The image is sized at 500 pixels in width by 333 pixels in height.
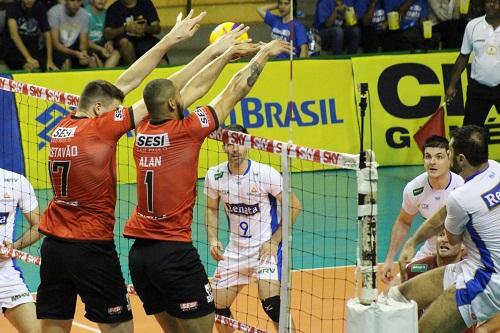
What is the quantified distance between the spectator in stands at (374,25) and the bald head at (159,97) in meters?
12.7

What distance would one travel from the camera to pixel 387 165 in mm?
18859

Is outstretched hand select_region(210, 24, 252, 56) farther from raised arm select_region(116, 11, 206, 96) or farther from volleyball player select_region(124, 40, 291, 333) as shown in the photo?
volleyball player select_region(124, 40, 291, 333)

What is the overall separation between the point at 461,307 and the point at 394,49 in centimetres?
1219

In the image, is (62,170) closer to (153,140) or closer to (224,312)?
(153,140)

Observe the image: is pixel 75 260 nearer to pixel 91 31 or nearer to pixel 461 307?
pixel 461 307

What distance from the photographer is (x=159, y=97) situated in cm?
834

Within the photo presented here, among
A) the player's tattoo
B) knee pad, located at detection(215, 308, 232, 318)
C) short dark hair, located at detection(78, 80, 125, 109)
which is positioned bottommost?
knee pad, located at detection(215, 308, 232, 318)

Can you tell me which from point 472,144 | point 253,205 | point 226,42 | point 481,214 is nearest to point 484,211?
point 481,214

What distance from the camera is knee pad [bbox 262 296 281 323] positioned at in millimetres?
10055

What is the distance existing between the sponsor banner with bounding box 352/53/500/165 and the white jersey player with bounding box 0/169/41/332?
9.04 meters

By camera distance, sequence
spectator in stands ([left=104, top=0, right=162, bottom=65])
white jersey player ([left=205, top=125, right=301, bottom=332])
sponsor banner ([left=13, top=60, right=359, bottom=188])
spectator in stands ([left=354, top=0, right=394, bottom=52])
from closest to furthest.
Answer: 1. white jersey player ([left=205, top=125, right=301, bottom=332])
2. sponsor banner ([left=13, top=60, right=359, bottom=188])
3. spectator in stands ([left=104, top=0, right=162, bottom=65])
4. spectator in stands ([left=354, top=0, right=394, bottom=52])

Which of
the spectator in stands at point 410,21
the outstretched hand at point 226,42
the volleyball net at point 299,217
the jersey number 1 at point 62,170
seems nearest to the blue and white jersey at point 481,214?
the volleyball net at point 299,217

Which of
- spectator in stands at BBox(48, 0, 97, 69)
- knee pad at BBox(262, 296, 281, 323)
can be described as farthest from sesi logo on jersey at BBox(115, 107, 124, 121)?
spectator in stands at BBox(48, 0, 97, 69)

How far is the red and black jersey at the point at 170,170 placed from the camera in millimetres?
8367
